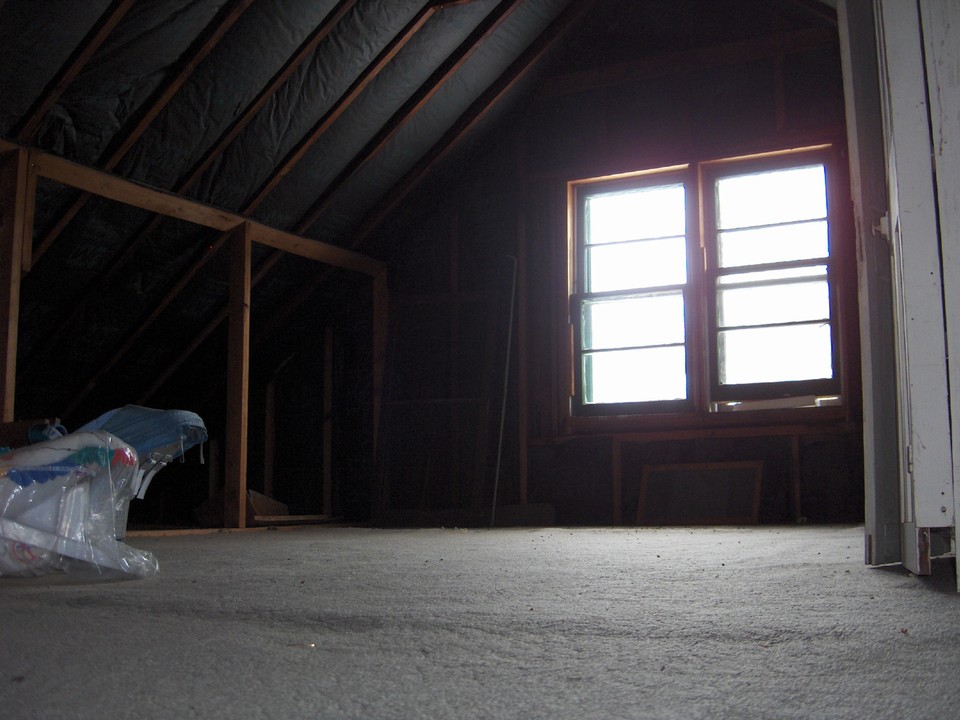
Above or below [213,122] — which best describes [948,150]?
below

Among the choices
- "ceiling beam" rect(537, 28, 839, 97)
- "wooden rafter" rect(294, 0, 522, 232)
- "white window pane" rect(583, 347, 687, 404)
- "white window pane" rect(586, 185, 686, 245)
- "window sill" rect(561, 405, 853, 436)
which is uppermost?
"ceiling beam" rect(537, 28, 839, 97)

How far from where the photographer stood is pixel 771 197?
6277 mm

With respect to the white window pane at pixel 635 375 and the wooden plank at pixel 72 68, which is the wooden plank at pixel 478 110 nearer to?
the white window pane at pixel 635 375

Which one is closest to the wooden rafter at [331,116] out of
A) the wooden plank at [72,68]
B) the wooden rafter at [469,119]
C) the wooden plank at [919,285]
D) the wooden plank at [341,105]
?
the wooden plank at [341,105]

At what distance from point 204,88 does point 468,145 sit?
2351 millimetres

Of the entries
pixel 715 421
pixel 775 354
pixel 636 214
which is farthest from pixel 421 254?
pixel 775 354

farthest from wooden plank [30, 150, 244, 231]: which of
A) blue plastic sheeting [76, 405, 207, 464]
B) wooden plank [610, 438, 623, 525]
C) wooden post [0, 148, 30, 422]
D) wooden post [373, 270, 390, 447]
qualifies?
wooden plank [610, 438, 623, 525]

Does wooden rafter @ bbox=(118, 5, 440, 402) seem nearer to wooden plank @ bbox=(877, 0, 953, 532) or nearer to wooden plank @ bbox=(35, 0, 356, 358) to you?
wooden plank @ bbox=(35, 0, 356, 358)

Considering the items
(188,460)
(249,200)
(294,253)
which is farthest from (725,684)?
(188,460)

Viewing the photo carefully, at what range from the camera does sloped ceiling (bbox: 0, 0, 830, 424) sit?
4.46 meters

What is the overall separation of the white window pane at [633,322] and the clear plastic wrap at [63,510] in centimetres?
441

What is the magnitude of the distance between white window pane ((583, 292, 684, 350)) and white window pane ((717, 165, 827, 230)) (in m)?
0.65

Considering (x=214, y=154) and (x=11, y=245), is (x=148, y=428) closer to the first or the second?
(x=11, y=245)

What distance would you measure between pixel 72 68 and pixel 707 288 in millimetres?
3924
